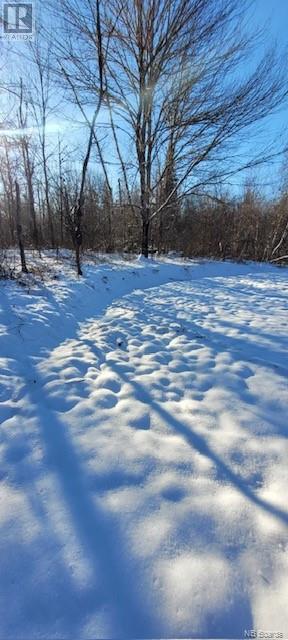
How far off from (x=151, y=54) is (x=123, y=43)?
1173 millimetres

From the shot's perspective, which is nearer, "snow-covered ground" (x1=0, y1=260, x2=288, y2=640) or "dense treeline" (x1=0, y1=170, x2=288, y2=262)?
"snow-covered ground" (x1=0, y1=260, x2=288, y2=640)

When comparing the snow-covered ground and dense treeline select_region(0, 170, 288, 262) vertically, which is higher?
dense treeline select_region(0, 170, 288, 262)

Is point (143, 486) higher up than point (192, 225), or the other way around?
point (192, 225)

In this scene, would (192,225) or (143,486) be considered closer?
(143,486)

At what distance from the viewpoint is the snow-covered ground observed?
118 cm

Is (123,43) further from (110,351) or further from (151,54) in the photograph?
(110,351)

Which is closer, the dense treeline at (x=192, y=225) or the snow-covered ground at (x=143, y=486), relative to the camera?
the snow-covered ground at (x=143, y=486)

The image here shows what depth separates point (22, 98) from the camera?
37.4ft

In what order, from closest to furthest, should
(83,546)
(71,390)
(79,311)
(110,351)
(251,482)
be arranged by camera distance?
(83,546) < (251,482) < (71,390) < (110,351) < (79,311)

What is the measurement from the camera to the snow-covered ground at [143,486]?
3.86 feet

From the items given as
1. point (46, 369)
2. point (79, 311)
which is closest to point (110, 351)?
point (46, 369)

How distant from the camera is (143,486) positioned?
1725 mm

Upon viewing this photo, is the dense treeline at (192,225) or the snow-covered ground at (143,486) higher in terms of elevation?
the dense treeline at (192,225)

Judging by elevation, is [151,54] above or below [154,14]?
below
